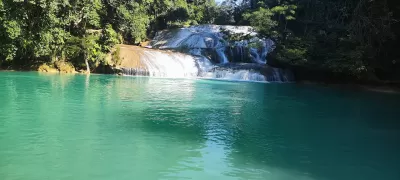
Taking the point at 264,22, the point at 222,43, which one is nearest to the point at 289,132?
the point at 264,22

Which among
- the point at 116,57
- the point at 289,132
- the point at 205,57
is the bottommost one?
the point at 289,132

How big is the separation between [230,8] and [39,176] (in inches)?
1726

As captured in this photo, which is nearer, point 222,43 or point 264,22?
point 264,22

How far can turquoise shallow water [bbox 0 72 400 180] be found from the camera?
5.80 meters

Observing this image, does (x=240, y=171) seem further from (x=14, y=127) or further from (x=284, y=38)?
(x=284, y=38)

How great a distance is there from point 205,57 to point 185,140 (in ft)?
75.2

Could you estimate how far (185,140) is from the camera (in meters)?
7.67

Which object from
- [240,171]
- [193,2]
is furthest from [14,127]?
[193,2]

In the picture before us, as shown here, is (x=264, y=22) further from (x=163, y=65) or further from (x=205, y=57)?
(x=163, y=65)

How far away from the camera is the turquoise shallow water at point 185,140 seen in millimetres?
5801

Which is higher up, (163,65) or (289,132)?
(163,65)

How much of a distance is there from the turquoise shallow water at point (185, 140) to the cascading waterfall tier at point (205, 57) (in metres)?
12.6

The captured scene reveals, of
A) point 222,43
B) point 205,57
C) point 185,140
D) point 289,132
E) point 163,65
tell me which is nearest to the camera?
point 185,140

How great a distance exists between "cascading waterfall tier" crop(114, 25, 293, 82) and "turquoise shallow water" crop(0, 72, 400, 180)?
12.6 metres
